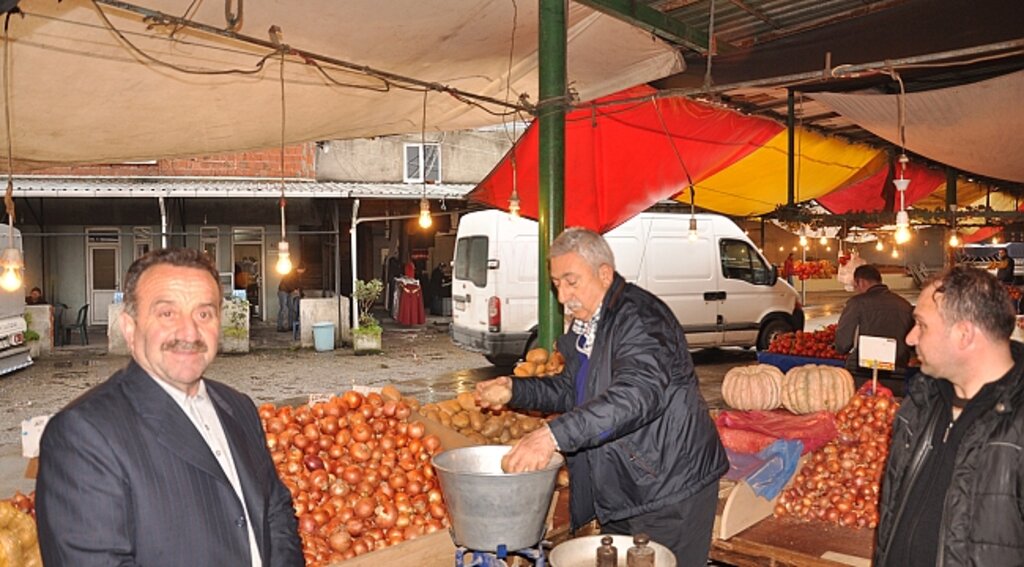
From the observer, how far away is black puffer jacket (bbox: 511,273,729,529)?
2.97 meters

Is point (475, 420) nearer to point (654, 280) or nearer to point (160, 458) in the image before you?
point (160, 458)

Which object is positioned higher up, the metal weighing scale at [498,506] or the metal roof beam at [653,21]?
the metal roof beam at [653,21]

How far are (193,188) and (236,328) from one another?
137 inches

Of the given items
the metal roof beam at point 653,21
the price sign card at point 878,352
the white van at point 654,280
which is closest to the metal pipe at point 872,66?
the metal roof beam at point 653,21

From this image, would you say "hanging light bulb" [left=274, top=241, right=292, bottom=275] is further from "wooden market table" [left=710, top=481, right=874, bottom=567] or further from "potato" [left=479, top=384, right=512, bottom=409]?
"wooden market table" [left=710, top=481, right=874, bottom=567]

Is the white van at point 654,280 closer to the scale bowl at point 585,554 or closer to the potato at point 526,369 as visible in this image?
the potato at point 526,369

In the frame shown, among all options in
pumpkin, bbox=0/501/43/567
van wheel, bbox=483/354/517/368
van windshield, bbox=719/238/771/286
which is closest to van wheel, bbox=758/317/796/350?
van windshield, bbox=719/238/771/286

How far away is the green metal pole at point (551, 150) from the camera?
18.0 feet

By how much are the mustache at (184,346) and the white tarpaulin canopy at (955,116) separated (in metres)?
6.65

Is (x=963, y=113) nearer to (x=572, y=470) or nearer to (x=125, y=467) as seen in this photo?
(x=572, y=470)

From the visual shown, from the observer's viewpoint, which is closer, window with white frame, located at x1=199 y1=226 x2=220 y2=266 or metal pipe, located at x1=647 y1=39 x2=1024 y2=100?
metal pipe, located at x1=647 y1=39 x2=1024 y2=100

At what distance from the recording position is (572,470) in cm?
342

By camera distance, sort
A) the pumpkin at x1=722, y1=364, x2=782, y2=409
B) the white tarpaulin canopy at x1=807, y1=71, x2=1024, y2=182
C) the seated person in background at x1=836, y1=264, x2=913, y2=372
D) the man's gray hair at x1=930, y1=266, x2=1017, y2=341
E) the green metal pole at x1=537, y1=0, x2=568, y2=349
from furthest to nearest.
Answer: the seated person in background at x1=836, y1=264, x2=913, y2=372
the white tarpaulin canopy at x1=807, y1=71, x2=1024, y2=182
the pumpkin at x1=722, y1=364, x2=782, y2=409
the green metal pole at x1=537, y1=0, x2=568, y2=349
the man's gray hair at x1=930, y1=266, x2=1017, y2=341

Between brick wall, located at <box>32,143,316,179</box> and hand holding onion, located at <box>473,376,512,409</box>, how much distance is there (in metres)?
15.4
